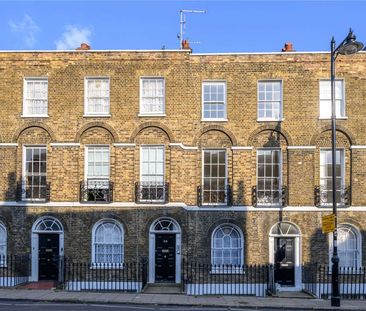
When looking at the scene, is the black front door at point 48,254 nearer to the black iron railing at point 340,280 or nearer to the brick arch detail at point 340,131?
the black iron railing at point 340,280

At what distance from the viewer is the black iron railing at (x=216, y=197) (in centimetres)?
2381

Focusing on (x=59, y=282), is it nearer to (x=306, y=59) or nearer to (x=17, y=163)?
(x=17, y=163)

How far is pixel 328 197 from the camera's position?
23766 mm

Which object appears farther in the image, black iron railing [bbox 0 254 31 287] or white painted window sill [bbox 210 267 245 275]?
white painted window sill [bbox 210 267 245 275]

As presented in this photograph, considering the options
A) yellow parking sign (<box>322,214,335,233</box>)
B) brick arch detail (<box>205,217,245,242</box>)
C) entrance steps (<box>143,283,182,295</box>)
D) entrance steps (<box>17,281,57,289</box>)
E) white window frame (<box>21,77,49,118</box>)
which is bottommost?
entrance steps (<box>143,283,182,295</box>)

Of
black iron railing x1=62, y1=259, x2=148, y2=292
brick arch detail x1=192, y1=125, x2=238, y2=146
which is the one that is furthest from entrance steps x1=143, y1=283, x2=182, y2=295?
brick arch detail x1=192, y1=125, x2=238, y2=146

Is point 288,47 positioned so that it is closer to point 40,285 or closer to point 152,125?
point 152,125

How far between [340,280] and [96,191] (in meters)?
11.4

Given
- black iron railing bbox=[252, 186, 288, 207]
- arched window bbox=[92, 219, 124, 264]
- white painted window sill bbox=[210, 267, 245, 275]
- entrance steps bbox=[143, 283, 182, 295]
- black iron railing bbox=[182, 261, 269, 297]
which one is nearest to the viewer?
entrance steps bbox=[143, 283, 182, 295]

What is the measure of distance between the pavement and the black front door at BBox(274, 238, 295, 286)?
2634 mm

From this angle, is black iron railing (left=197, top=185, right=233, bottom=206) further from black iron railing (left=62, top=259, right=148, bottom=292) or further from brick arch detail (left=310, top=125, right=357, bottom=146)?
brick arch detail (left=310, top=125, right=357, bottom=146)

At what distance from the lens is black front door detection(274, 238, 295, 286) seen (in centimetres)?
2377

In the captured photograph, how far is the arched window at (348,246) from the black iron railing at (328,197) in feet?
3.51

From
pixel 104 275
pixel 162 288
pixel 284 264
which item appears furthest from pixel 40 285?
pixel 284 264
